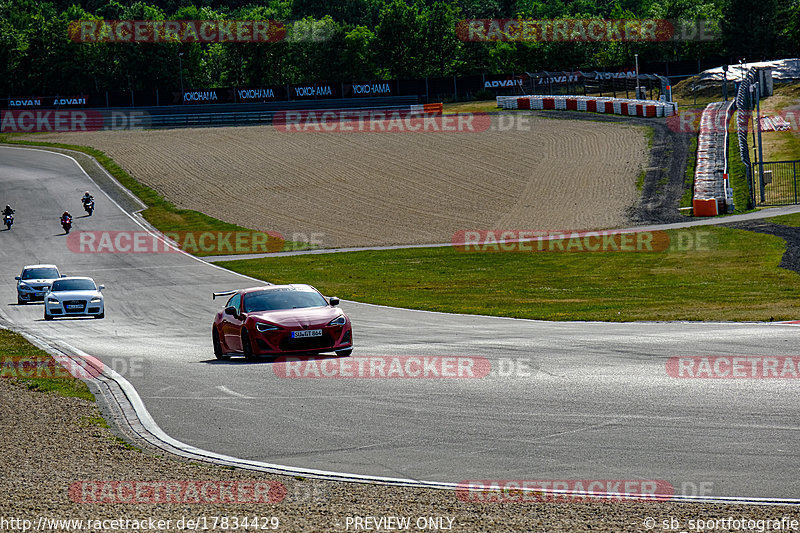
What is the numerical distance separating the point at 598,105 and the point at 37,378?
6812cm

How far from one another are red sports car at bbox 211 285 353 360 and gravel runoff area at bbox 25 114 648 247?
27.5 meters

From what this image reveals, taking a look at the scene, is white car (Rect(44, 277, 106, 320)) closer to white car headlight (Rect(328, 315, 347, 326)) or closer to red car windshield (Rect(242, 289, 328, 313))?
red car windshield (Rect(242, 289, 328, 313))

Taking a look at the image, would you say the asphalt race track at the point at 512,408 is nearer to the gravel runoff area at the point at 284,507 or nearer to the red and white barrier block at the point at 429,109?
the gravel runoff area at the point at 284,507

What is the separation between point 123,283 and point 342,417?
29104 millimetres

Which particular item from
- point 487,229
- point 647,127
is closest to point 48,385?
point 487,229

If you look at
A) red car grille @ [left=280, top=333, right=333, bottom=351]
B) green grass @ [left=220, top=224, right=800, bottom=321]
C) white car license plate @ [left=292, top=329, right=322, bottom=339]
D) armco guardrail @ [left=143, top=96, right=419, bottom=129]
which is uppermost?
armco guardrail @ [left=143, top=96, right=419, bottom=129]

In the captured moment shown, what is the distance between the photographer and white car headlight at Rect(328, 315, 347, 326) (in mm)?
16750

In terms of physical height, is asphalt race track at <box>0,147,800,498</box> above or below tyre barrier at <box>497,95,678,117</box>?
below

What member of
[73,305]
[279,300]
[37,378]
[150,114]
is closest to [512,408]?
[279,300]

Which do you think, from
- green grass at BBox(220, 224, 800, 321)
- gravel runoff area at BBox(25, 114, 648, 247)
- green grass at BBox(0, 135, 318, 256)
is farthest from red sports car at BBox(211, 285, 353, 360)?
green grass at BBox(0, 135, 318, 256)

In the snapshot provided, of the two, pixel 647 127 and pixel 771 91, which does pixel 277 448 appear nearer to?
pixel 647 127

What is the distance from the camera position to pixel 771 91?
82.0 m

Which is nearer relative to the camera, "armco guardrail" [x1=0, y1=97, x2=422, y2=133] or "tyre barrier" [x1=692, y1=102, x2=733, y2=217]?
"tyre barrier" [x1=692, y1=102, x2=733, y2=217]

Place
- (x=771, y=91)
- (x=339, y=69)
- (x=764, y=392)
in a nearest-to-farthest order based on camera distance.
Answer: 1. (x=764, y=392)
2. (x=771, y=91)
3. (x=339, y=69)
